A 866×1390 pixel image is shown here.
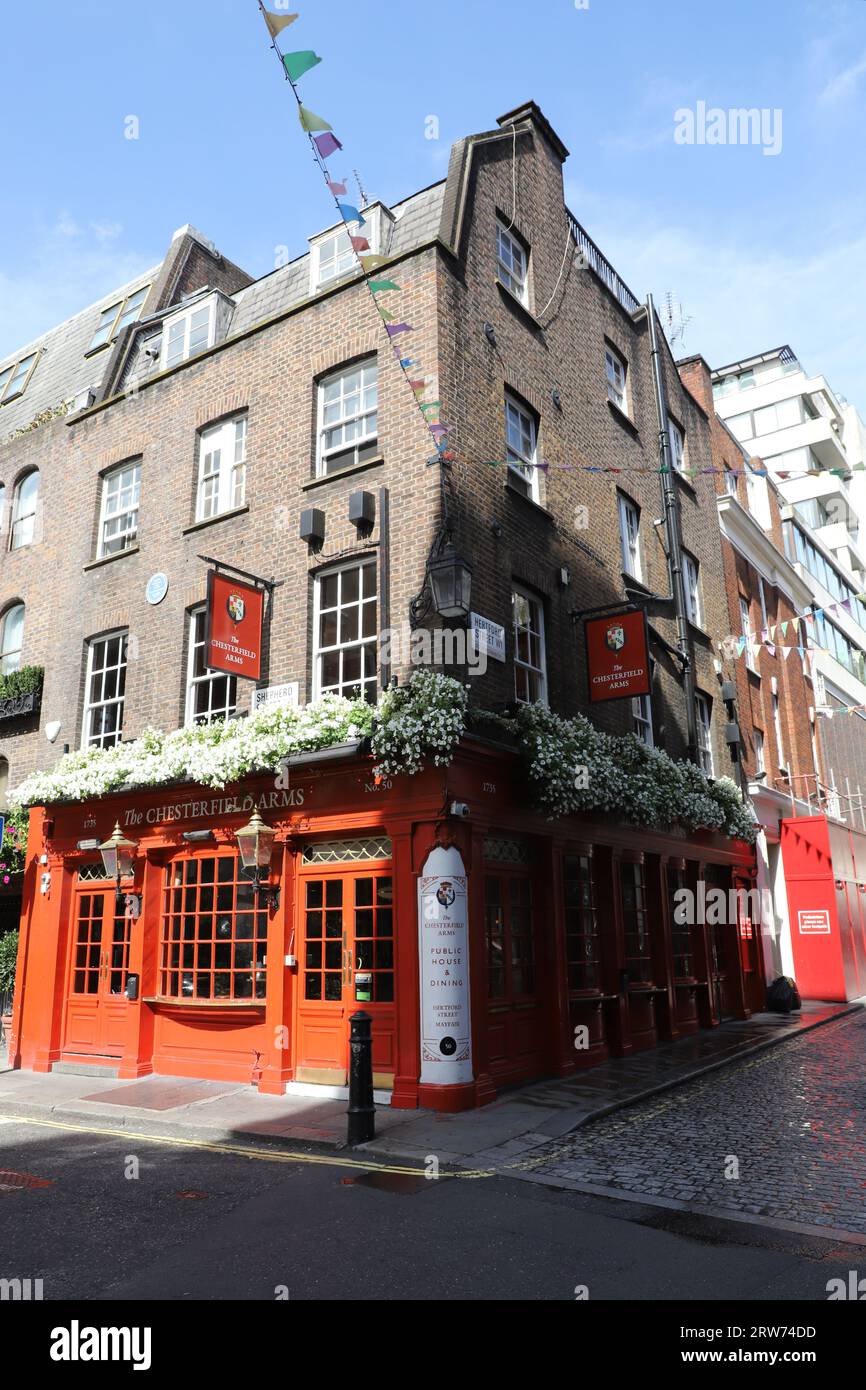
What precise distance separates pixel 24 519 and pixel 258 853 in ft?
36.5

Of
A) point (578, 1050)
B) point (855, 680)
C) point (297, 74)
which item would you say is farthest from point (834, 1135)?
point (855, 680)

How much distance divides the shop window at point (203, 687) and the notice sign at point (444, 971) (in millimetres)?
4394

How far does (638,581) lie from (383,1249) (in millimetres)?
13513

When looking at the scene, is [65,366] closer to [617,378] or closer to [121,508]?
[121,508]

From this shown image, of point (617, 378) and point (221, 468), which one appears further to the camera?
point (617, 378)

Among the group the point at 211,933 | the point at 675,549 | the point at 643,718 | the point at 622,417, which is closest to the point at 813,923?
the point at 643,718

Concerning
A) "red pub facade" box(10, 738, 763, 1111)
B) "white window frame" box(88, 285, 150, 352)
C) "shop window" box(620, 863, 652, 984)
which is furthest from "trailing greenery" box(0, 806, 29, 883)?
"white window frame" box(88, 285, 150, 352)

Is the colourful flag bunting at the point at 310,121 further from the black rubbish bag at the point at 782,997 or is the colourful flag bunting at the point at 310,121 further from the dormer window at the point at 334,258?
the black rubbish bag at the point at 782,997

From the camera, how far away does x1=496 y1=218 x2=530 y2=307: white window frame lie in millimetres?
14938

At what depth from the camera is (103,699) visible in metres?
15.4

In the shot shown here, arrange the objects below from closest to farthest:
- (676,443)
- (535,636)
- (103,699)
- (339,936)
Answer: (339,936)
(535,636)
(103,699)
(676,443)

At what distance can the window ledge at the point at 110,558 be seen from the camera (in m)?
15.5

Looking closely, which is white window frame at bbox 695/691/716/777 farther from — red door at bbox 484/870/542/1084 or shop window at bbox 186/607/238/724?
shop window at bbox 186/607/238/724

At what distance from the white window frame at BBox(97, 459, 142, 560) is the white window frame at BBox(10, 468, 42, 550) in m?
2.66
